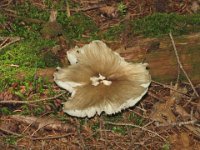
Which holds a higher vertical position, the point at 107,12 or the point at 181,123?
the point at 107,12

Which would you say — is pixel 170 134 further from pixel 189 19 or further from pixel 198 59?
pixel 189 19

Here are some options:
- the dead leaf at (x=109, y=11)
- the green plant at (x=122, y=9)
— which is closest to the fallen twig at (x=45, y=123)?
the dead leaf at (x=109, y=11)

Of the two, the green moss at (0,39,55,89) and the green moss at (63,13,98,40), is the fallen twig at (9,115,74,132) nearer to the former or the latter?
the green moss at (0,39,55,89)

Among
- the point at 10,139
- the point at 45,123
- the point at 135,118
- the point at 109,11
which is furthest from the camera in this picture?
the point at 109,11

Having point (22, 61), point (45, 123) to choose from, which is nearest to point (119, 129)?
point (45, 123)

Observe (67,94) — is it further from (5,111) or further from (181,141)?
(181,141)

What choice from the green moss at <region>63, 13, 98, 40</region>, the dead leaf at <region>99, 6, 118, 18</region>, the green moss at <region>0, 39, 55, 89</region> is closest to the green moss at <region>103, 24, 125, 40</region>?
the green moss at <region>63, 13, 98, 40</region>

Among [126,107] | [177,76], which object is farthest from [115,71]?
[177,76]
